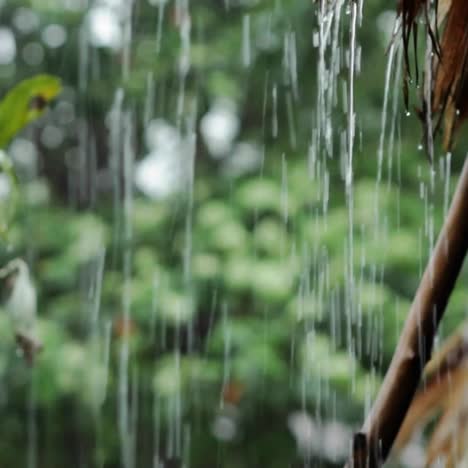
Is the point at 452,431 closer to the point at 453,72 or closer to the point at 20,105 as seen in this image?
the point at 453,72

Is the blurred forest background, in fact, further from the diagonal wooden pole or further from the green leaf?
the diagonal wooden pole

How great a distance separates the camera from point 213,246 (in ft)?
10.5

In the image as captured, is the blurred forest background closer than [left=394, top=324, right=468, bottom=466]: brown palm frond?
No

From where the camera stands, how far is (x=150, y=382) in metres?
3.45

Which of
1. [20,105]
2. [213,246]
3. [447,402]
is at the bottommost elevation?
[213,246]

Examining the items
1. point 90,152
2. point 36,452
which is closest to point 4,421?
point 36,452

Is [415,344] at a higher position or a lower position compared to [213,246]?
higher

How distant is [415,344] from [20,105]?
55 cm

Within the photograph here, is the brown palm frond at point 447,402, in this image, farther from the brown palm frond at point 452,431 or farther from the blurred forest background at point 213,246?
the blurred forest background at point 213,246

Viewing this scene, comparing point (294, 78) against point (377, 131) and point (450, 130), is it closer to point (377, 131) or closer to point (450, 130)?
point (377, 131)

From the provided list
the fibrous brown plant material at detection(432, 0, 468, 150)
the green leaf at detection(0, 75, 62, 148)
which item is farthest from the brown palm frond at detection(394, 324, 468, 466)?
the green leaf at detection(0, 75, 62, 148)

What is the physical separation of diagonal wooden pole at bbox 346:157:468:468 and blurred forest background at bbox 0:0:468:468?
194cm

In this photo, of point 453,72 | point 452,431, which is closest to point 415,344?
point 453,72

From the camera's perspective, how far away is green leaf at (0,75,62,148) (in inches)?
45.3
